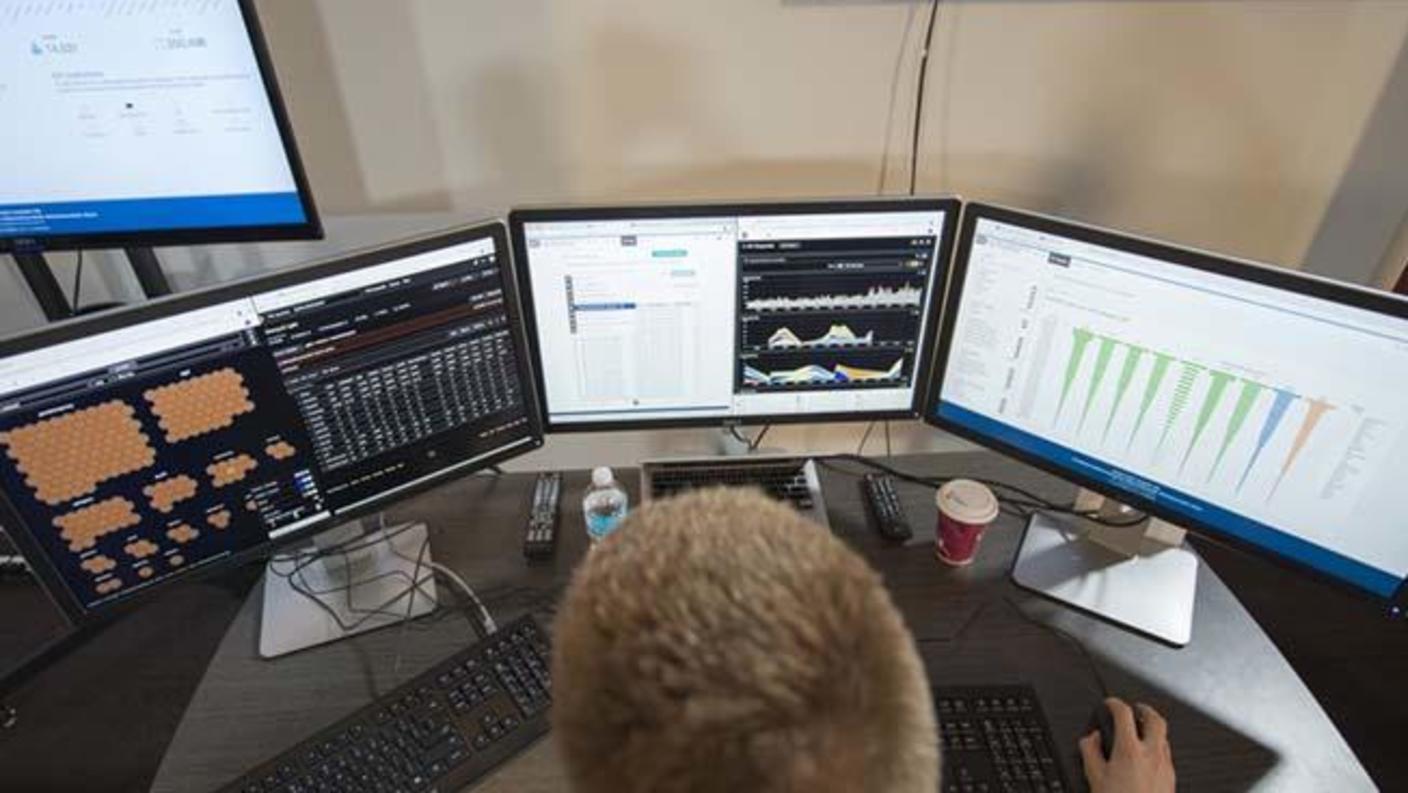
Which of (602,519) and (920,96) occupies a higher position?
(920,96)

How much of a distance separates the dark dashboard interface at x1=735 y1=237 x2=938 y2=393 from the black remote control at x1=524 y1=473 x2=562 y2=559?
34 cm

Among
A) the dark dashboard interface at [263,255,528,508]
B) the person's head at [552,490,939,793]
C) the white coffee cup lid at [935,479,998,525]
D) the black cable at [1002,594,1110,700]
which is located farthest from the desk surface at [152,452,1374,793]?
the person's head at [552,490,939,793]

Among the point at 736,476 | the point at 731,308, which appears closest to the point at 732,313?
the point at 731,308

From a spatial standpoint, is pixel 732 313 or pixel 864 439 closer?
pixel 732 313

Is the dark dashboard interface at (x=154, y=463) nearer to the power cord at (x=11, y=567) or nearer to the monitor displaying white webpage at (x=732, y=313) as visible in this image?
the monitor displaying white webpage at (x=732, y=313)

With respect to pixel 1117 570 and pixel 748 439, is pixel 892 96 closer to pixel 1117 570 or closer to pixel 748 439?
pixel 748 439

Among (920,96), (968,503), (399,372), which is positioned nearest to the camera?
(399,372)

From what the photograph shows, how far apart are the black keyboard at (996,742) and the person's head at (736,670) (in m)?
0.56

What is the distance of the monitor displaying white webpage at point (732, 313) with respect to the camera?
42.1 inches

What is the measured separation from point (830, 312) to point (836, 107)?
17.9 inches

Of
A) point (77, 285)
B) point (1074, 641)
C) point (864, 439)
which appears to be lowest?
point (864, 439)

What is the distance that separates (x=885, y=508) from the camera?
4.09 feet

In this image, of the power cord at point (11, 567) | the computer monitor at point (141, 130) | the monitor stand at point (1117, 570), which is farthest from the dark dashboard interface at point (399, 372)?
the power cord at point (11, 567)

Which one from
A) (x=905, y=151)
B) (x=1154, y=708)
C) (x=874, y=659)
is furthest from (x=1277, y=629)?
(x=874, y=659)
